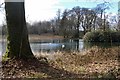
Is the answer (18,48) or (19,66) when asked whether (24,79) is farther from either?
(18,48)

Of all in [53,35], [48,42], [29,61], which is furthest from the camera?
[48,42]

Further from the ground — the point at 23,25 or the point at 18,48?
the point at 23,25

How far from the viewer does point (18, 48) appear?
23.3 feet

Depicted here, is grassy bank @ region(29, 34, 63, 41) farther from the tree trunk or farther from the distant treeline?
the tree trunk

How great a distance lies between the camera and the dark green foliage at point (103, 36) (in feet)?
59.0

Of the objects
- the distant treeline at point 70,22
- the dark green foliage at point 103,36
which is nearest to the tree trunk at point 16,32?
the distant treeline at point 70,22

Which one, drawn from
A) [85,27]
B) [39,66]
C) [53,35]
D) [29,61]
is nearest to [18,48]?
[29,61]

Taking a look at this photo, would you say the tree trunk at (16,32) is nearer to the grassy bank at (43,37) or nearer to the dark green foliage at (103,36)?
the grassy bank at (43,37)

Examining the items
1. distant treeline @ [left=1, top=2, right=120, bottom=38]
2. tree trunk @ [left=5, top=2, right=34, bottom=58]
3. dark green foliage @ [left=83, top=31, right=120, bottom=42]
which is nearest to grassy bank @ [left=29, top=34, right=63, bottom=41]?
distant treeline @ [left=1, top=2, right=120, bottom=38]

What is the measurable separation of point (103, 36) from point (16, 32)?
13835 millimetres

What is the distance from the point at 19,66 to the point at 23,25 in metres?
1.45

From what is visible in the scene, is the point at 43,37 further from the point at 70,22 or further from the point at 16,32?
the point at 16,32

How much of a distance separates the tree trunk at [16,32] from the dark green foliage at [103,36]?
1042cm

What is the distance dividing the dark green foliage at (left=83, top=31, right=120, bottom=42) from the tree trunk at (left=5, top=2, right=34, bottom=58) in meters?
10.4
